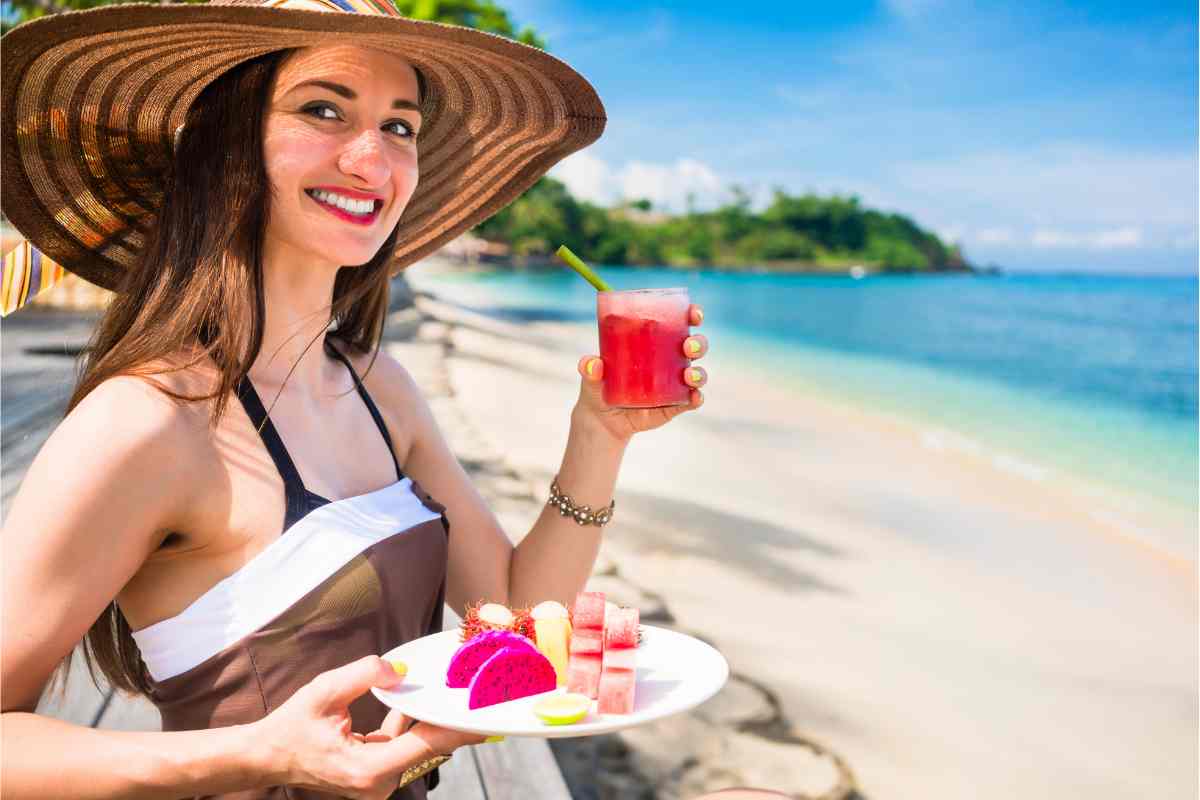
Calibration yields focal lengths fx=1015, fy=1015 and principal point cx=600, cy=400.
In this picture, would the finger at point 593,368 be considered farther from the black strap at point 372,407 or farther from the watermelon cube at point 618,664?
the watermelon cube at point 618,664

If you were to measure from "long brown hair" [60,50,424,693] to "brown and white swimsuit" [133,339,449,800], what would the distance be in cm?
9

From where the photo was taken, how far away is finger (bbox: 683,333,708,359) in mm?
1782

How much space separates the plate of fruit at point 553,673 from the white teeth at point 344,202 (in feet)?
2.04

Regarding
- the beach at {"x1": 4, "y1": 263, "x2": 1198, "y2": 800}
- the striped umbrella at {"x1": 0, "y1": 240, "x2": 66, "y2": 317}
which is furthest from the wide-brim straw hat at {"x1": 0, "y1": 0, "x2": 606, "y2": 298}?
the beach at {"x1": 4, "y1": 263, "x2": 1198, "y2": 800}

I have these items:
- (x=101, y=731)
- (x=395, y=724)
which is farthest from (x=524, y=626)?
(x=101, y=731)

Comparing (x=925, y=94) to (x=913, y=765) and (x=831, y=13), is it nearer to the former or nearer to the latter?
(x=831, y=13)

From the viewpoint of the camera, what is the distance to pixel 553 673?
1.33 m

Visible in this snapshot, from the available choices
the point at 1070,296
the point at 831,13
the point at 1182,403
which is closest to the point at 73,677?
the point at 1182,403

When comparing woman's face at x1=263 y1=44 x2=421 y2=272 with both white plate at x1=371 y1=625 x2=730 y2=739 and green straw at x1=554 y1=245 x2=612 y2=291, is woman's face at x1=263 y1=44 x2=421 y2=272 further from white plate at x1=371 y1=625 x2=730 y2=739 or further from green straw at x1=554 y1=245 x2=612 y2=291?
white plate at x1=371 y1=625 x2=730 y2=739

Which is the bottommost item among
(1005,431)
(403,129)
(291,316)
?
(1005,431)

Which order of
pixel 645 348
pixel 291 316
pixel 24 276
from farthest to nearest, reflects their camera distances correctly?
pixel 24 276, pixel 645 348, pixel 291 316

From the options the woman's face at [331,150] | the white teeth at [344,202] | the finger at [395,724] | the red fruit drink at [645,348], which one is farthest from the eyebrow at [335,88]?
the finger at [395,724]

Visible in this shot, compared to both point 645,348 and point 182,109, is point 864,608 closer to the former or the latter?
point 645,348

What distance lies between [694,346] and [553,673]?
27.0 inches
